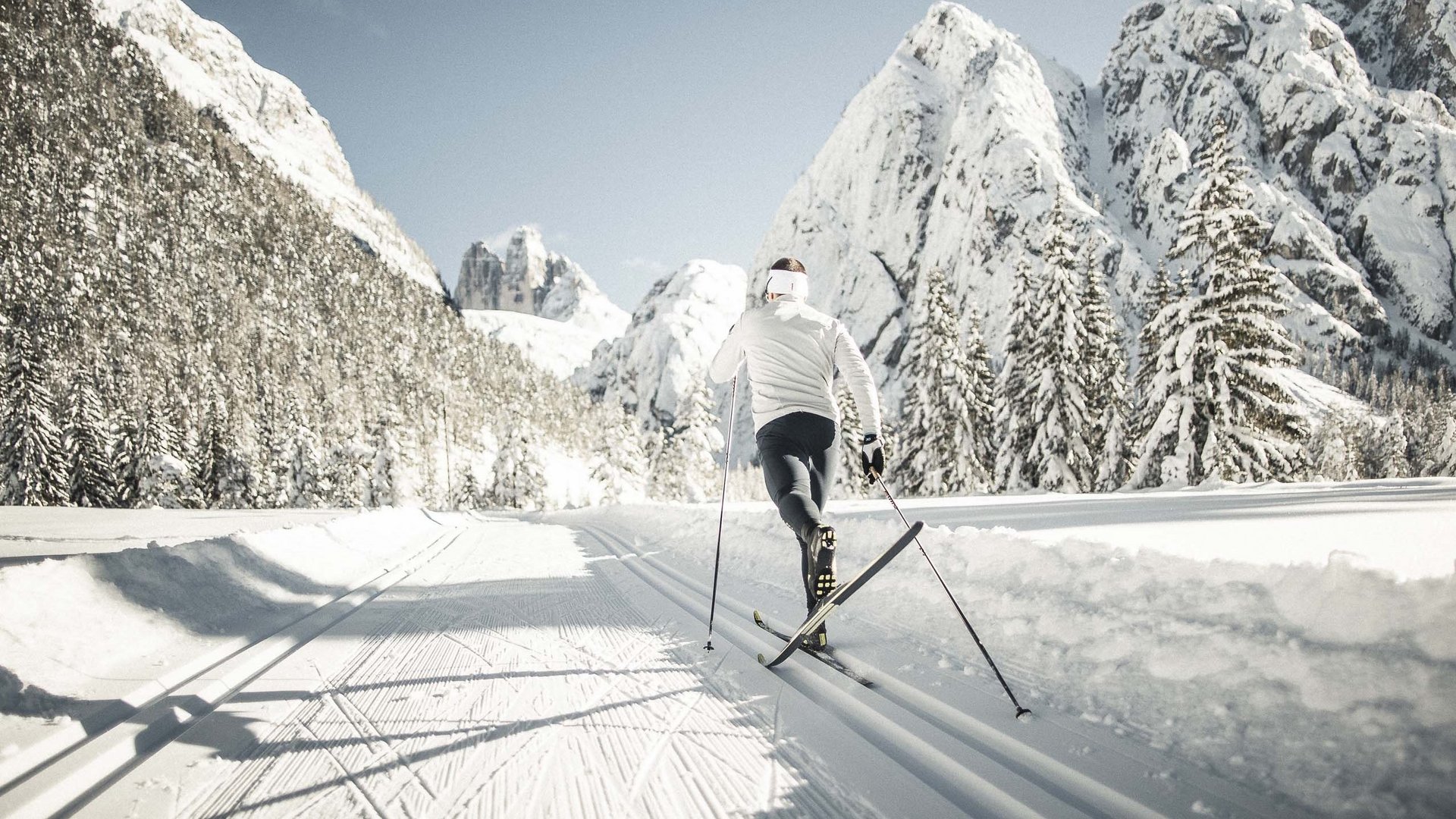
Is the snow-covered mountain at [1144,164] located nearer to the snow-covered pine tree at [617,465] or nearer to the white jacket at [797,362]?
the snow-covered pine tree at [617,465]

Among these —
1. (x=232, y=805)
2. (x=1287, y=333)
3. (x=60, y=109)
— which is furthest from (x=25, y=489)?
(x=60, y=109)

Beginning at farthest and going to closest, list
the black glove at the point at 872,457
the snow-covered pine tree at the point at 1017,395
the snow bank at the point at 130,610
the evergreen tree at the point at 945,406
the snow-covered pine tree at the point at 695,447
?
the snow-covered pine tree at the point at 695,447 < the evergreen tree at the point at 945,406 < the snow-covered pine tree at the point at 1017,395 < the black glove at the point at 872,457 < the snow bank at the point at 130,610

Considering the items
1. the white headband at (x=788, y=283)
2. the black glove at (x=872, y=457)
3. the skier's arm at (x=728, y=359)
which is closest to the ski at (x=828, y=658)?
the black glove at (x=872, y=457)

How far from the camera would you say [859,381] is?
11.7 ft

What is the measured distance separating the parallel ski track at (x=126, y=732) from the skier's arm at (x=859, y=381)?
3.37m

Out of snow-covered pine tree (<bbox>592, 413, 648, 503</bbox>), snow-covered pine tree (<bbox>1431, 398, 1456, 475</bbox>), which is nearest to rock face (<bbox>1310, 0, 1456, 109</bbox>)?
snow-covered pine tree (<bbox>1431, 398, 1456, 475</bbox>)

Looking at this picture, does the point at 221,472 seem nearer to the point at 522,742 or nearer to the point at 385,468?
the point at 385,468

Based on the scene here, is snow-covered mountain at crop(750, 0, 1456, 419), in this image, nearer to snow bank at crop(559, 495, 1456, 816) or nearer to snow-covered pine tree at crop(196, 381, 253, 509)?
snow-covered pine tree at crop(196, 381, 253, 509)

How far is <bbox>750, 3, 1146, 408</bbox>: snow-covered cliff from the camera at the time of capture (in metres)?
97.3

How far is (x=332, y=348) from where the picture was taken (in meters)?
97.6

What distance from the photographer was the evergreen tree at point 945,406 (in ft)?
91.5

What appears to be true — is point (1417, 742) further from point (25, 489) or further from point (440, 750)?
point (25, 489)

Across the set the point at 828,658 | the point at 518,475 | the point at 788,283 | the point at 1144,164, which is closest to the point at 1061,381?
the point at 788,283

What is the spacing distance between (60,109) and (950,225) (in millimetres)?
252969
